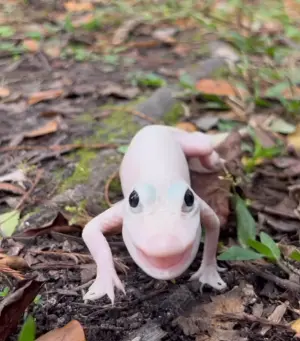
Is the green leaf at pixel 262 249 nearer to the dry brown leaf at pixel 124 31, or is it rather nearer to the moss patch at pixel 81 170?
the moss patch at pixel 81 170

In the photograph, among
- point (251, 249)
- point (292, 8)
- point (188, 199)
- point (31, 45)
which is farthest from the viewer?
point (292, 8)

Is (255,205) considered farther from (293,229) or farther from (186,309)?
(186,309)

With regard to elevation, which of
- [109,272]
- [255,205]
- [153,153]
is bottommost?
[255,205]

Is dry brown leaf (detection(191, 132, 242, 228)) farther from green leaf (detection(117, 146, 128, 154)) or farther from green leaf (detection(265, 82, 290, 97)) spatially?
green leaf (detection(265, 82, 290, 97))

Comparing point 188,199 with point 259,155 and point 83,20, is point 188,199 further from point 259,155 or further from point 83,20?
point 83,20

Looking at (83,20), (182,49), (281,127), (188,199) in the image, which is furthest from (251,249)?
(83,20)

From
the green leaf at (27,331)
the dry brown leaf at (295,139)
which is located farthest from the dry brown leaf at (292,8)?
the green leaf at (27,331)

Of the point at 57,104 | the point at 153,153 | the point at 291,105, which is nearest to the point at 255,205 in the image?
the point at 153,153
